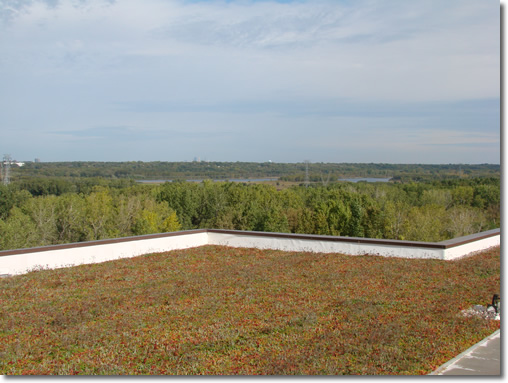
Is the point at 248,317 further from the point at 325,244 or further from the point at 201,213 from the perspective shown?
the point at 201,213

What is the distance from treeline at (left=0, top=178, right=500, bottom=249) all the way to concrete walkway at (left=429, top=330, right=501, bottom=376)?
1209 inches

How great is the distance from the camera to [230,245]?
1104 centimetres

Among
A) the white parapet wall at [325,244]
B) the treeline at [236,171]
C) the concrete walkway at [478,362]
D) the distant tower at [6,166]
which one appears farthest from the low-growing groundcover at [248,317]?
the treeline at [236,171]

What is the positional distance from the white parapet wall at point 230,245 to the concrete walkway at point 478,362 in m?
4.69

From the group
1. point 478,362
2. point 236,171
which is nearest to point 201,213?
point 236,171

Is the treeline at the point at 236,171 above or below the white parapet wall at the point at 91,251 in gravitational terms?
above

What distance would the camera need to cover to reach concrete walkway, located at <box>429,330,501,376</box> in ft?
10.9

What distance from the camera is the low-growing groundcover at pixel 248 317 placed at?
3697 mm

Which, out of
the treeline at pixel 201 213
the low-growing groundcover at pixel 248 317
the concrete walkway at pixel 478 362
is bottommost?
A: the treeline at pixel 201 213

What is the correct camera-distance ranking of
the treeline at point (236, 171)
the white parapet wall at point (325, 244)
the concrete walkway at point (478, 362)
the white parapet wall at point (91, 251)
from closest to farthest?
the concrete walkway at point (478, 362) < the white parapet wall at point (91, 251) < the white parapet wall at point (325, 244) < the treeline at point (236, 171)

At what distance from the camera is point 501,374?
325 cm

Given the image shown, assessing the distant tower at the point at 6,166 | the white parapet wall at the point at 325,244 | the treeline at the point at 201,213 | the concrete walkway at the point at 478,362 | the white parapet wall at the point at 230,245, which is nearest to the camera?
the concrete walkway at the point at 478,362

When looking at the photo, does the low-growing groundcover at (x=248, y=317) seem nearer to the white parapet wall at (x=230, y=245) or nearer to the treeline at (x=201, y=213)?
the white parapet wall at (x=230, y=245)

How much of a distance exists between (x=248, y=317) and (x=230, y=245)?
19.9 feet
